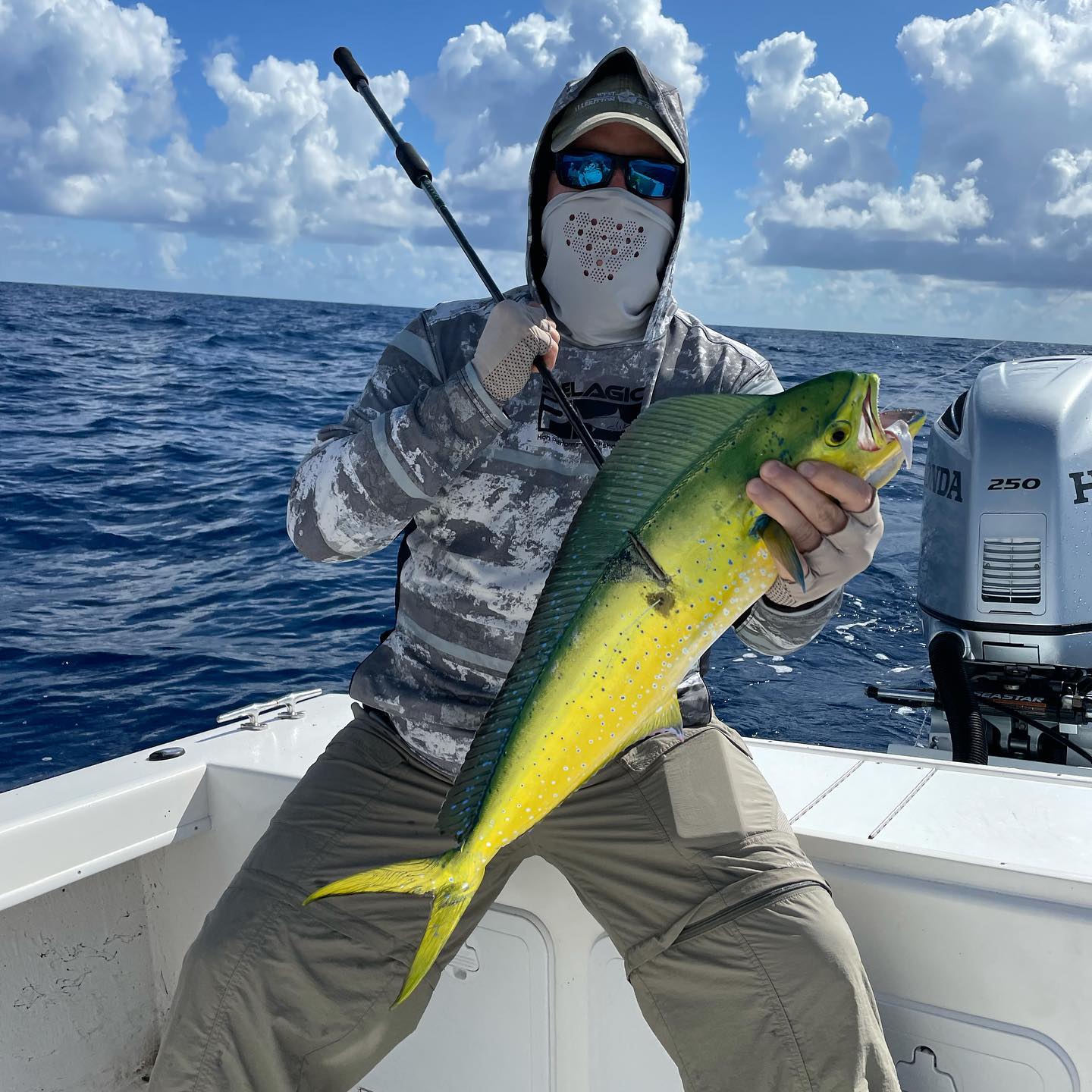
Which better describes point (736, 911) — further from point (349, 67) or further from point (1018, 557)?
point (1018, 557)

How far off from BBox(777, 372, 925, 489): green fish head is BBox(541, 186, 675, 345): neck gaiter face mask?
982 mm

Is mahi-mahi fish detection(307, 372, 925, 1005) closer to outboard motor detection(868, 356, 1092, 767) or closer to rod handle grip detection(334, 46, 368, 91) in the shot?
rod handle grip detection(334, 46, 368, 91)

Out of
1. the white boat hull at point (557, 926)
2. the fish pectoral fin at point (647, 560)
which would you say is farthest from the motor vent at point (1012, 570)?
the fish pectoral fin at point (647, 560)

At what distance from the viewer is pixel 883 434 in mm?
1586

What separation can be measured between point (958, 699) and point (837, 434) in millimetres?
2642

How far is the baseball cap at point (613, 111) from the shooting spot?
2.42 meters

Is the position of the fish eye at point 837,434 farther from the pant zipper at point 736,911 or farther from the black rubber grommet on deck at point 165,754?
the black rubber grommet on deck at point 165,754

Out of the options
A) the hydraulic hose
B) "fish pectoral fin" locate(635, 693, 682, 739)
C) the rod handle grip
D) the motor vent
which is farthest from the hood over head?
the motor vent

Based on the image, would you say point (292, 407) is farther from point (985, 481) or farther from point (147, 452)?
point (985, 481)

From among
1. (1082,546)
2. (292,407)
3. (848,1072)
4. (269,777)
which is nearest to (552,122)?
(269,777)

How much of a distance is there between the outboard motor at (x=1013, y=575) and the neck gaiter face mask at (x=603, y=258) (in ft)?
7.17

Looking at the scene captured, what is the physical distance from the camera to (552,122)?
8.50 ft

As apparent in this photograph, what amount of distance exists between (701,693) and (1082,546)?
2.59m

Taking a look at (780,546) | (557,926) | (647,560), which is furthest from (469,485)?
(557,926)
